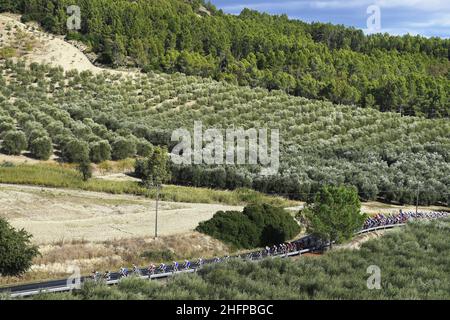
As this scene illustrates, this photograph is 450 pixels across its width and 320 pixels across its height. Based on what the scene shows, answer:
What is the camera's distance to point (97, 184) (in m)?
43.8

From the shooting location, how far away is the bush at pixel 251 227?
33406 millimetres

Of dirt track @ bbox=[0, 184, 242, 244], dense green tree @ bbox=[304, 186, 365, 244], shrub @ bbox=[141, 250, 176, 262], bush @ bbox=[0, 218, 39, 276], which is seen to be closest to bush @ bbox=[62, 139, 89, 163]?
dirt track @ bbox=[0, 184, 242, 244]

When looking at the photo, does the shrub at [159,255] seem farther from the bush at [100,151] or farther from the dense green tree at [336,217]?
the bush at [100,151]

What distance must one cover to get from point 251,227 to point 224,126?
35898mm

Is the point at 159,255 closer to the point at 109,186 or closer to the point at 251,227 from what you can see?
the point at 251,227

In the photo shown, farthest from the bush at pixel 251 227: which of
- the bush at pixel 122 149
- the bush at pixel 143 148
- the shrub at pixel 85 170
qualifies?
the bush at pixel 143 148

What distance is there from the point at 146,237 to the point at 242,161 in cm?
2373

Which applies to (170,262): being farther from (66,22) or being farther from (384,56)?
(384,56)

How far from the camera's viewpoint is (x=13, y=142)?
47656mm

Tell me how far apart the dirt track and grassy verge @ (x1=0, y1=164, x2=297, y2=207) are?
3.45 feet

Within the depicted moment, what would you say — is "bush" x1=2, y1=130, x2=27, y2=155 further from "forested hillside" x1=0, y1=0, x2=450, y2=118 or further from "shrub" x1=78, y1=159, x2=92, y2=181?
"forested hillside" x1=0, y1=0, x2=450, y2=118

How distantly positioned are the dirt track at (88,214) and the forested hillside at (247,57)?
5863cm

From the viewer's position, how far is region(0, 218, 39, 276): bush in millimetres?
24562

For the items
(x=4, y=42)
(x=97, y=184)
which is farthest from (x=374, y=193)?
(x=4, y=42)
